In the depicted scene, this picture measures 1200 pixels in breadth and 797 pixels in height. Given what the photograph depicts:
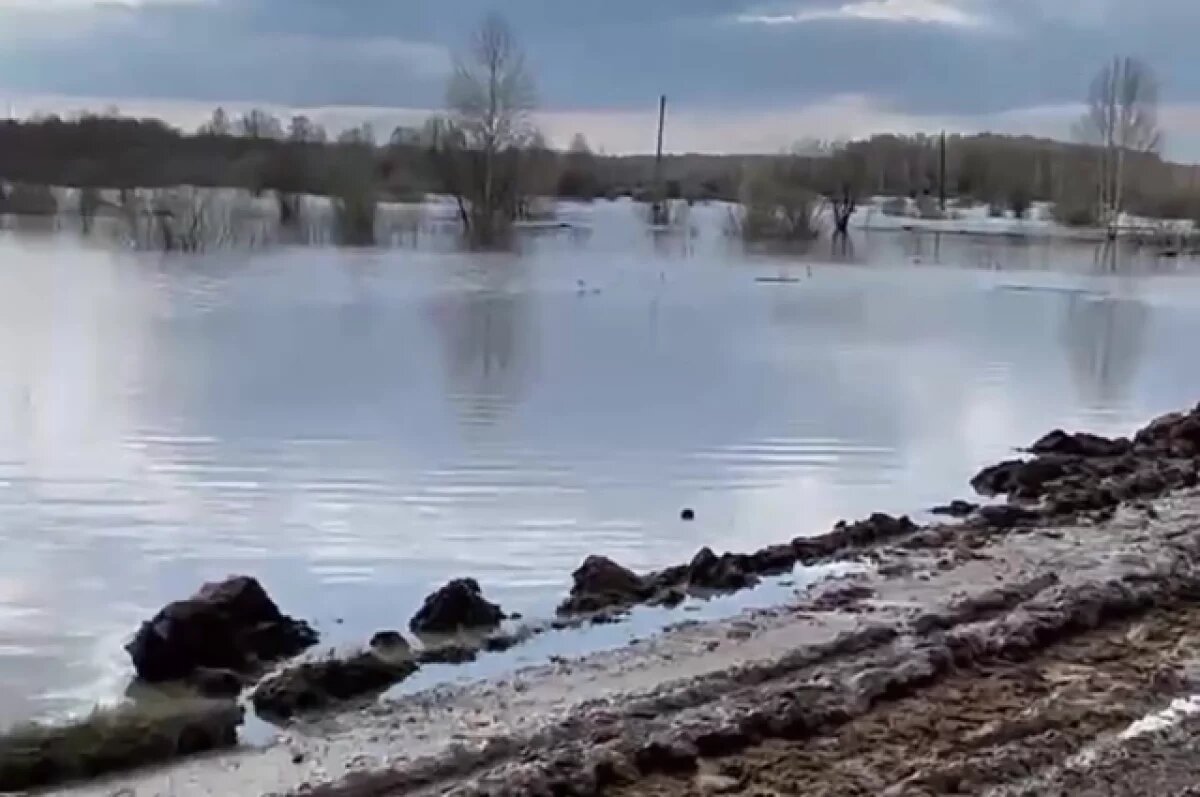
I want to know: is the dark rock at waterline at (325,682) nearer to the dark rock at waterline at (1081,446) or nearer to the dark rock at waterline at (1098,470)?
the dark rock at waterline at (1098,470)

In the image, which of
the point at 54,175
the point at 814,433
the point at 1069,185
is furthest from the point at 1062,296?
the point at 1069,185

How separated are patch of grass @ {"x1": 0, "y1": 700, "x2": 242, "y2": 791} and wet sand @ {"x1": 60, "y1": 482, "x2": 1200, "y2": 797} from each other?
0.10 meters

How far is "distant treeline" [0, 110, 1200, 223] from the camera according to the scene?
4734 cm

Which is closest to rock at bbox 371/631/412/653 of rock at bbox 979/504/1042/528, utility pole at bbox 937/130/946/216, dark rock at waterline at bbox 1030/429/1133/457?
rock at bbox 979/504/1042/528

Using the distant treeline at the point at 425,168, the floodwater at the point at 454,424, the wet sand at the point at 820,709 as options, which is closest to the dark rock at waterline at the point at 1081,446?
the floodwater at the point at 454,424

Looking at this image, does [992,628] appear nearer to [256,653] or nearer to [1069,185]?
[256,653]

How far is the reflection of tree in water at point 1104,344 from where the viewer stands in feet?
48.2

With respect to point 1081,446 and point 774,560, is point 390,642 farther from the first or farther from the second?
point 1081,446

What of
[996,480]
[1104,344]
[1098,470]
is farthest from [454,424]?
[1104,344]

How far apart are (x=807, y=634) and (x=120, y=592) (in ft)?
8.87

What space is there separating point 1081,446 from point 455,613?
5399 mm

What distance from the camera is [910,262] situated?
36.3 m

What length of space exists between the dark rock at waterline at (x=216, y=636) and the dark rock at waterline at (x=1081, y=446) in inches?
223

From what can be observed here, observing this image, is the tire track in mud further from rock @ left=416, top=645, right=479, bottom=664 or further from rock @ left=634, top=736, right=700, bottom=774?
rock @ left=416, top=645, right=479, bottom=664
